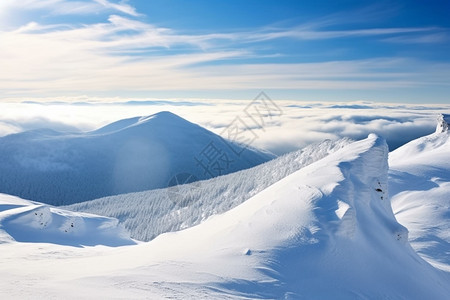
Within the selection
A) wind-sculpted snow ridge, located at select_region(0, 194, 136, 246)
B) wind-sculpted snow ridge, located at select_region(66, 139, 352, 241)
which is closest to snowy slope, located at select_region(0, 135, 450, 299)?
wind-sculpted snow ridge, located at select_region(0, 194, 136, 246)

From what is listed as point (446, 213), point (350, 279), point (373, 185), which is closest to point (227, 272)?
point (350, 279)

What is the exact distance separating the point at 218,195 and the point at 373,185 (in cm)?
12473

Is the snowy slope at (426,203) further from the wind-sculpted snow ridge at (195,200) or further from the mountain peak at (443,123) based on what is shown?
the wind-sculpted snow ridge at (195,200)

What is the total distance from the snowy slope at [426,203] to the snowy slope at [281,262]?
553 inches

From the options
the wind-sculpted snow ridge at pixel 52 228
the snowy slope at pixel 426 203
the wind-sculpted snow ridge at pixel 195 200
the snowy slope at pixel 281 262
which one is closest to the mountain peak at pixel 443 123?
the wind-sculpted snow ridge at pixel 195 200

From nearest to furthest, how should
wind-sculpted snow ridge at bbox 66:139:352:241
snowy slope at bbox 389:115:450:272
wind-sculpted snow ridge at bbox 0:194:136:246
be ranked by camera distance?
snowy slope at bbox 389:115:450:272 → wind-sculpted snow ridge at bbox 0:194:136:246 → wind-sculpted snow ridge at bbox 66:139:352:241

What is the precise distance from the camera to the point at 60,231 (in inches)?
2267

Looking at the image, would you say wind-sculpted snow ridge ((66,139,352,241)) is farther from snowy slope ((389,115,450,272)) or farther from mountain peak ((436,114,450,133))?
snowy slope ((389,115,450,272))

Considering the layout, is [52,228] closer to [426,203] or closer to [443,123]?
[426,203]

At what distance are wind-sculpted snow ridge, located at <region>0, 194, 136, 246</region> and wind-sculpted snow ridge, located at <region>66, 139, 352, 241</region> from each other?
2247 inches

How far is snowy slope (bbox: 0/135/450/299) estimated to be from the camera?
14086mm

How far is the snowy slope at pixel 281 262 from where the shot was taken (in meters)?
14.1

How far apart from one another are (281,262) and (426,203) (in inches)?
1980

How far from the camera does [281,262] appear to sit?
1691 cm
